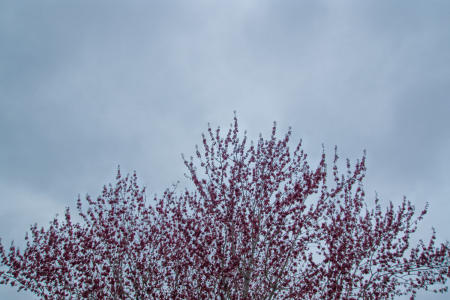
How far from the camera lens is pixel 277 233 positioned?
9.21 metres

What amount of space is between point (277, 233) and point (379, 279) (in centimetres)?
414

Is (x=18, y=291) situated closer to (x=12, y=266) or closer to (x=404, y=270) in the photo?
(x=12, y=266)

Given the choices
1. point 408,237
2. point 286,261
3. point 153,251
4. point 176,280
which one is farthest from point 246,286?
point 408,237

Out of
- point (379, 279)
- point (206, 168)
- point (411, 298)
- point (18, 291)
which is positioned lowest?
point (411, 298)

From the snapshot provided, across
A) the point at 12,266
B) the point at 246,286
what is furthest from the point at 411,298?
the point at 12,266

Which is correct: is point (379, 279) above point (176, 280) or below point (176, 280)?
below

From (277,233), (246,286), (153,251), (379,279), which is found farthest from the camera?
(153,251)

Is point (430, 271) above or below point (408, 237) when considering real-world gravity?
below

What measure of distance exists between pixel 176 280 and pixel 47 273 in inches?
190

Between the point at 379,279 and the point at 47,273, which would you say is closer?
the point at 379,279

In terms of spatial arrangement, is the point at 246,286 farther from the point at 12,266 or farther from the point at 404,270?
the point at 12,266

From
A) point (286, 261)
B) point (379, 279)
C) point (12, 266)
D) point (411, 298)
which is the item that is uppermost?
point (12, 266)

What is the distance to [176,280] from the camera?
1047 centimetres

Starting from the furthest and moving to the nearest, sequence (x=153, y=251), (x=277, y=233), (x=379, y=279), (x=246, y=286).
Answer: (x=153, y=251) → (x=379, y=279) → (x=277, y=233) → (x=246, y=286)
